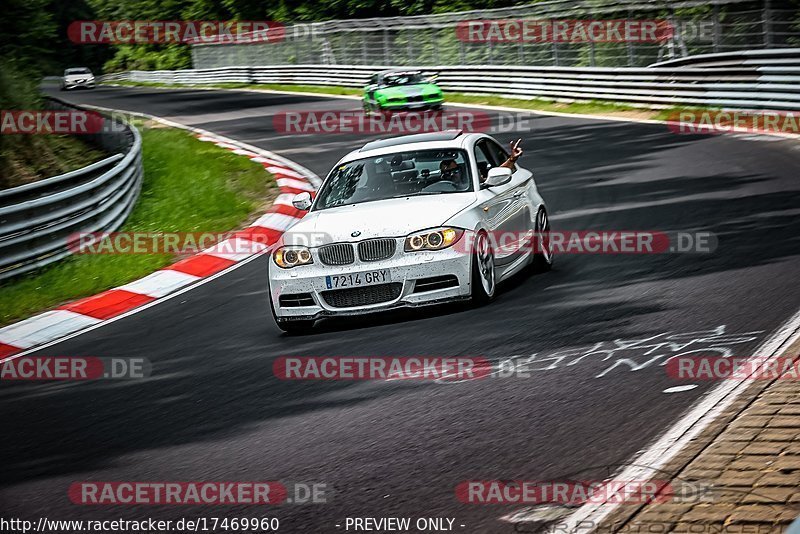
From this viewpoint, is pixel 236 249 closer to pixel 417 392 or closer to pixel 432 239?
pixel 432 239

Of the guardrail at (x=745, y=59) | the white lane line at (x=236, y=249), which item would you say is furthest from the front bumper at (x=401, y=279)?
the guardrail at (x=745, y=59)

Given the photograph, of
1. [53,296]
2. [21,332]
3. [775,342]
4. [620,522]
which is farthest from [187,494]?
[53,296]

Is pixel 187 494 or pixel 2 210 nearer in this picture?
pixel 187 494

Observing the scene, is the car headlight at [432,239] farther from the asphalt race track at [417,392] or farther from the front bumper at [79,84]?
the front bumper at [79,84]

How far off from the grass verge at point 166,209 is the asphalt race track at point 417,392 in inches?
67.9

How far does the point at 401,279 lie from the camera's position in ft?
30.5

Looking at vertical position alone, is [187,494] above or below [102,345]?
above

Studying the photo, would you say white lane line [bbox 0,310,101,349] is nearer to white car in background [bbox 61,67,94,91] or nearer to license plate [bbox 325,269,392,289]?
license plate [bbox 325,269,392,289]

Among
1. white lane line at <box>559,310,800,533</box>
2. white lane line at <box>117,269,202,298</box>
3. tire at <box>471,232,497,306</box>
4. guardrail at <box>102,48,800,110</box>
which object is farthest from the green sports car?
white lane line at <box>559,310,800,533</box>

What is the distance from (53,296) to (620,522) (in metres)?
9.60

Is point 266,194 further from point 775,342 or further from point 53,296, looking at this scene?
point 775,342

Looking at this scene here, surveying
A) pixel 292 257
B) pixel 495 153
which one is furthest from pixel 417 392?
pixel 495 153

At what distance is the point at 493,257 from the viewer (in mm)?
9945

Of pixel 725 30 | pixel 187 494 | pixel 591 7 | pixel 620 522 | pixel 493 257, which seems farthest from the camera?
pixel 591 7
